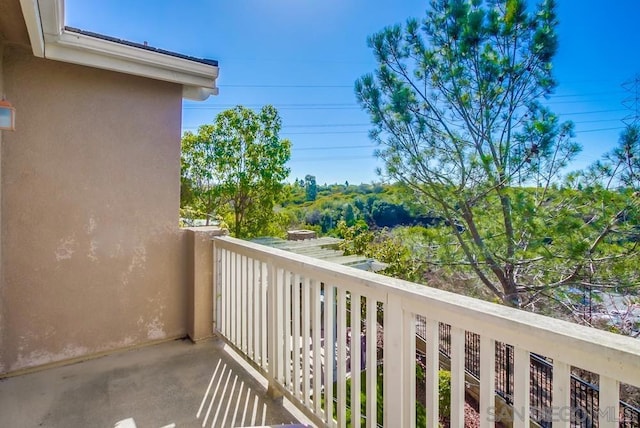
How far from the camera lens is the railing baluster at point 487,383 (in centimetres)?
127

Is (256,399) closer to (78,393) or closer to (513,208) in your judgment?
(78,393)

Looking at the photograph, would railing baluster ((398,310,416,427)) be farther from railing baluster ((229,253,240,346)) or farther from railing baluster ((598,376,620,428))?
railing baluster ((229,253,240,346))

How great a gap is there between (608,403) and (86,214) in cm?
401

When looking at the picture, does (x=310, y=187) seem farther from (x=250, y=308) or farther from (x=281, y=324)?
(x=281, y=324)

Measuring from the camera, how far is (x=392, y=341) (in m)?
1.65

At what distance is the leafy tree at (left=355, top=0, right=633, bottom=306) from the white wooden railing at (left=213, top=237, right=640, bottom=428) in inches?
250

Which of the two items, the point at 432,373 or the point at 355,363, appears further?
the point at 355,363

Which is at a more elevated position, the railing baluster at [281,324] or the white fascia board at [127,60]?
the white fascia board at [127,60]

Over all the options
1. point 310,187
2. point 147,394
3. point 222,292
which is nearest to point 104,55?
point 222,292

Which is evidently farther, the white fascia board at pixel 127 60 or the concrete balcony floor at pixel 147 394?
the white fascia board at pixel 127 60

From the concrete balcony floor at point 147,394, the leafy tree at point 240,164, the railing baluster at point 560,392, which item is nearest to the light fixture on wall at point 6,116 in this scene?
the concrete balcony floor at point 147,394

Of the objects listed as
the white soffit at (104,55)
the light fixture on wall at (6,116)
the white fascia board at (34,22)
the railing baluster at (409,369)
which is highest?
the white soffit at (104,55)

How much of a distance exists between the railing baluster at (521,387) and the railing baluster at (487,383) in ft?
0.26

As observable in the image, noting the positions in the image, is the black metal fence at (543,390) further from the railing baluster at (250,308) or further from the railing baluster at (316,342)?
the railing baluster at (250,308)
